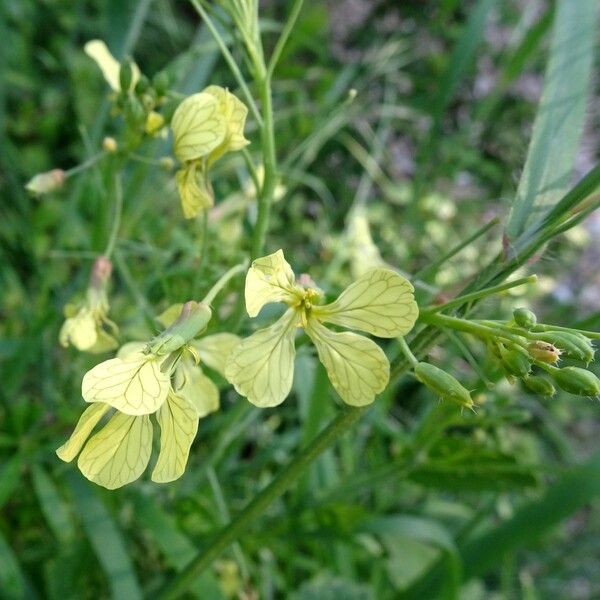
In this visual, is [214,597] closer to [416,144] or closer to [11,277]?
[11,277]

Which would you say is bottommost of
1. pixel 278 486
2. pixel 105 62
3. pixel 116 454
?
pixel 278 486

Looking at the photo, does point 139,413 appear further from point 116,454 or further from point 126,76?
point 126,76

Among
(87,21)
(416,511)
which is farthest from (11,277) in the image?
(87,21)

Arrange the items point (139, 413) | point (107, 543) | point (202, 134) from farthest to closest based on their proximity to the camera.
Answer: point (107, 543)
point (202, 134)
point (139, 413)

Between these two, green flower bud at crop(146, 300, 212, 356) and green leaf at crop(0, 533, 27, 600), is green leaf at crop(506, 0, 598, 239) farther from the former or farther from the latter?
green leaf at crop(0, 533, 27, 600)

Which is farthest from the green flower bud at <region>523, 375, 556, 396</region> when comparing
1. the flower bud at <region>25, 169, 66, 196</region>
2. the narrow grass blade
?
the narrow grass blade

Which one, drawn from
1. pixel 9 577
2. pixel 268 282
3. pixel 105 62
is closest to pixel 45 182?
pixel 105 62

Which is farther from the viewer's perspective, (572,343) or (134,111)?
(134,111)

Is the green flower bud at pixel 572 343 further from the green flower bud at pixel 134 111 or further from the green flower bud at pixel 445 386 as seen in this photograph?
the green flower bud at pixel 134 111
